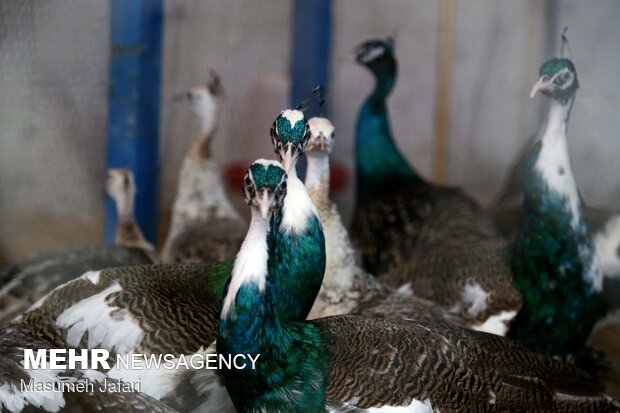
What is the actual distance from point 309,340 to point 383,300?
0.66 meters

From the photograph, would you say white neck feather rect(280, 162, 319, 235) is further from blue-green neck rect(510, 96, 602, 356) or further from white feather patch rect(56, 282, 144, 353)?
blue-green neck rect(510, 96, 602, 356)

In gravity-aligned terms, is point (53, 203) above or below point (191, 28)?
below

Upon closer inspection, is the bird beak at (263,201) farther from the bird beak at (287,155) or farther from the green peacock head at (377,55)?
the green peacock head at (377,55)

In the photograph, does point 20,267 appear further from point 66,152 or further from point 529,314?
point 529,314

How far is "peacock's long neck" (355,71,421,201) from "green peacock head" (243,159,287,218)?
1721mm

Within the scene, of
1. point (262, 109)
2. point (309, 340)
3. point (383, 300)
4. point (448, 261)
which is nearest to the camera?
point (309, 340)

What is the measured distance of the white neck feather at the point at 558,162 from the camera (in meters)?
2.34

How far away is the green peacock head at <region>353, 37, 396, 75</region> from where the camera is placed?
10.3 feet

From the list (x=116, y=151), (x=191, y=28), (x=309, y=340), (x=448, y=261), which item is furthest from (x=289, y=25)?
(x=309, y=340)

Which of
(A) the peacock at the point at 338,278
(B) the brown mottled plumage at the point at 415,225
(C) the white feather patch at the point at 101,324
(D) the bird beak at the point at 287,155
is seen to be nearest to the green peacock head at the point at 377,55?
(B) the brown mottled plumage at the point at 415,225

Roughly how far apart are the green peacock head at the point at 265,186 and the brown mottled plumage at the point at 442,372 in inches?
12.6

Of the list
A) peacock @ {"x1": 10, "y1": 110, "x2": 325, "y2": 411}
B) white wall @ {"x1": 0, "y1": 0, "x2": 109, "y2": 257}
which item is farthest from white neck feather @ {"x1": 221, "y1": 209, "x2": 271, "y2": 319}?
white wall @ {"x1": 0, "y1": 0, "x2": 109, "y2": 257}

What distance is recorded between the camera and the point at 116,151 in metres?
2.83

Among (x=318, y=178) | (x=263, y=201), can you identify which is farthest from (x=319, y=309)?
(x=263, y=201)
